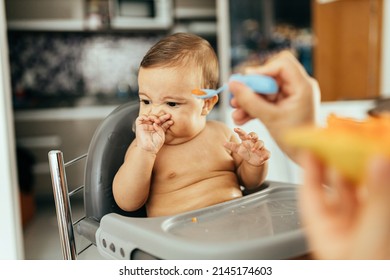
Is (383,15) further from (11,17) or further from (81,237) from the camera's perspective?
(11,17)

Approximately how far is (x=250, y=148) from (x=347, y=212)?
0.60 ft

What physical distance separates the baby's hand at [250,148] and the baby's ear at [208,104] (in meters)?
0.04

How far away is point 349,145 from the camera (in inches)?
10.2

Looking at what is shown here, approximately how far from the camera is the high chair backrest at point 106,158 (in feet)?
1.65

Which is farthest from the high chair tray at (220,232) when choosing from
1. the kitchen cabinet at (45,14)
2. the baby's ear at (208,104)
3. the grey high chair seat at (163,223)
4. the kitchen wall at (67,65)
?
the kitchen cabinet at (45,14)

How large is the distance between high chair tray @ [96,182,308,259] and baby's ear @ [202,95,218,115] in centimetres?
10

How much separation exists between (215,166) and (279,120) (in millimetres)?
116

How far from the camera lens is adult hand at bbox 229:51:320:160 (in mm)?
384

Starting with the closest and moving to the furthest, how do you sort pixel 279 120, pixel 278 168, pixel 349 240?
pixel 349 240 → pixel 279 120 → pixel 278 168

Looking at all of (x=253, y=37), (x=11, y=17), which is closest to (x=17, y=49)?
(x=11, y=17)

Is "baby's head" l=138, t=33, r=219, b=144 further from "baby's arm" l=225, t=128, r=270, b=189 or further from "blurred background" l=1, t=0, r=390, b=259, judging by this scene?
"blurred background" l=1, t=0, r=390, b=259

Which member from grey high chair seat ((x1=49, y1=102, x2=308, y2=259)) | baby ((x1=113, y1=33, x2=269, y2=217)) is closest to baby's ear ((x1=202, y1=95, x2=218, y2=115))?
baby ((x1=113, y1=33, x2=269, y2=217))

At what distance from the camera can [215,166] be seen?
1.58ft

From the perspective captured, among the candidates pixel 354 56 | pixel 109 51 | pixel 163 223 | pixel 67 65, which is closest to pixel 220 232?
pixel 163 223
